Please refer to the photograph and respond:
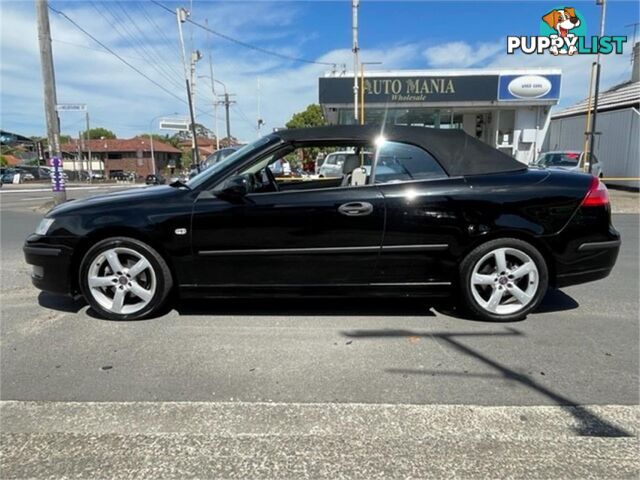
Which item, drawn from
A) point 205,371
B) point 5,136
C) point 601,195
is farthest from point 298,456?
point 5,136

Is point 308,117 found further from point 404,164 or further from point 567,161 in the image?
point 404,164

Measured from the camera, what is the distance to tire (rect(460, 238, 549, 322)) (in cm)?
370

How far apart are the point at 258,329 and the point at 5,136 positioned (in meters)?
100

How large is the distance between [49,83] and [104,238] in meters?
11.7

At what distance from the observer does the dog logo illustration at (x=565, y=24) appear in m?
18.1

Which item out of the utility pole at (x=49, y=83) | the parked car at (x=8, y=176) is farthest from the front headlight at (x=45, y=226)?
the parked car at (x=8, y=176)

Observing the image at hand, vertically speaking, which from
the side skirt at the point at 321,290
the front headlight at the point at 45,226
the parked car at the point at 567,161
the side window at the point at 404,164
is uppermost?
the parked car at the point at 567,161

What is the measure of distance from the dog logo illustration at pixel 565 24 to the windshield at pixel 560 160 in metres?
4.25

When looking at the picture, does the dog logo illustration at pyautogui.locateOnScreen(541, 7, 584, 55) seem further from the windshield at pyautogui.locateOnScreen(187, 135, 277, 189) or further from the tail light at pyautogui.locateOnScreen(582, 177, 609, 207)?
the windshield at pyautogui.locateOnScreen(187, 135, 277, 189)

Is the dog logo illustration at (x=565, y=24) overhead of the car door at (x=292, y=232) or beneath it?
overhead

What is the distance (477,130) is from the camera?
26469 mm

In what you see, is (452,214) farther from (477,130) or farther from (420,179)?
(477,130)

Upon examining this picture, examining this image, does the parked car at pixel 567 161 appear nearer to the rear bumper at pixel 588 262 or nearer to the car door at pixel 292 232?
the rear bumper at pixel 588 262

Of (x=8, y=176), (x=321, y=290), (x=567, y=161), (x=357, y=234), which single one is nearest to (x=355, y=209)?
(x=357, y=234)
